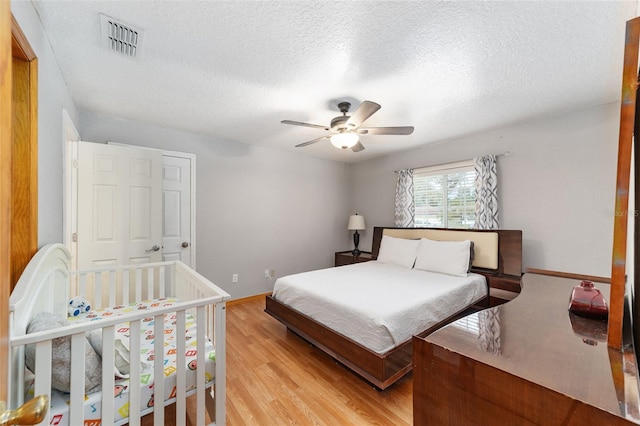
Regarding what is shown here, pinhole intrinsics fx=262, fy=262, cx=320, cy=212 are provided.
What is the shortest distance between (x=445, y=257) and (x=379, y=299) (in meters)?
1.40

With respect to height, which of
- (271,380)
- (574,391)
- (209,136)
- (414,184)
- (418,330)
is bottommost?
(271,380)

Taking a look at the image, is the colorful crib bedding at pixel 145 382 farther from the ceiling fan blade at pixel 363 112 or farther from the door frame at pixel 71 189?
the ceiling fan blade at pixel 363 112

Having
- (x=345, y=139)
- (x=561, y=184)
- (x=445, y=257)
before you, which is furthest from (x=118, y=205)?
(x=561, y=184)

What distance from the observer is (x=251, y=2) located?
136 cm

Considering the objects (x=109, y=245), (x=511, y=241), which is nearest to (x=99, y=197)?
(x=109, y=245)

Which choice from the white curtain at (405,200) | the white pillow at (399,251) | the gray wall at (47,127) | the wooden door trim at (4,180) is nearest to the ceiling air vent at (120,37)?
the gray wall at (47,127)

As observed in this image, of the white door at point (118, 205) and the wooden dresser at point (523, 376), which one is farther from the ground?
the white door at point (118, 205)

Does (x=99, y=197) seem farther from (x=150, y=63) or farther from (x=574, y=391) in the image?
(x=574, y=391)

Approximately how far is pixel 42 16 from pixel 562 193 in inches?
175

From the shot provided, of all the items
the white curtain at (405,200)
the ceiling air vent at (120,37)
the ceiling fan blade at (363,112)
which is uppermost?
the ceiling air vent at (120,37)

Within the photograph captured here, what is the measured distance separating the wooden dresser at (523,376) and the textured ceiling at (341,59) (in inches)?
62.0

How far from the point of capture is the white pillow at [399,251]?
136 inches

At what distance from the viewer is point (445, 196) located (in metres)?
3.84

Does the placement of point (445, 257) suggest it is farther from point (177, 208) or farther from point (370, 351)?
point (177, 208)
